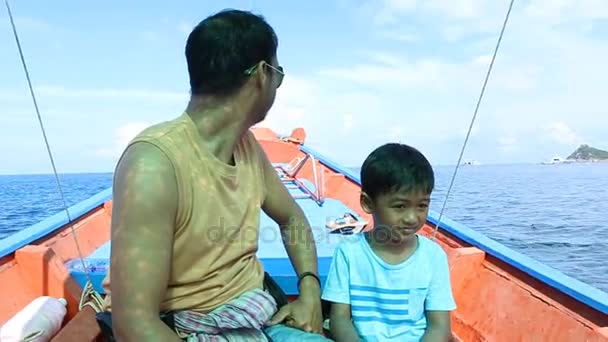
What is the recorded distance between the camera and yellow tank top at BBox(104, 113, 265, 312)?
124 cm

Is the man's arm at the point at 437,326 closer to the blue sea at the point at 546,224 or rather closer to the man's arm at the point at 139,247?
the man's arm at the point at 139,247

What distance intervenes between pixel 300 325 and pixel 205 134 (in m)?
0.66

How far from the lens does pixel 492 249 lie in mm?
2447

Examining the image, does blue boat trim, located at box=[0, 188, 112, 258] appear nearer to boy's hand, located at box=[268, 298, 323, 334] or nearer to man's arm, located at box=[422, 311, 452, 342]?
boy's hand, located at box=[268, 298, 323, 334]

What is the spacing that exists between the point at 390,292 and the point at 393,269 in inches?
2.9

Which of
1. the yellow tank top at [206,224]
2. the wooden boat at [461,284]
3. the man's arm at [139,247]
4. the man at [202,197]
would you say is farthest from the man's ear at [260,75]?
the wooden boat at [461,284]

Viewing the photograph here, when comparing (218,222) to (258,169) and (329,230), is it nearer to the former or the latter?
(258,169)

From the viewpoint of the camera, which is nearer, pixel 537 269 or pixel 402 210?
pixel 402 210

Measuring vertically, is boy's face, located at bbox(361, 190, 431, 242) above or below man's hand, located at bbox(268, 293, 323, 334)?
above

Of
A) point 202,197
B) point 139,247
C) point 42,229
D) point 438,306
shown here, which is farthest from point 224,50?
point 42,229

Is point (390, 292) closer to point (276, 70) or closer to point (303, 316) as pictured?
point (303, 316)

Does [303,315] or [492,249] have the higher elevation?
[303,315]

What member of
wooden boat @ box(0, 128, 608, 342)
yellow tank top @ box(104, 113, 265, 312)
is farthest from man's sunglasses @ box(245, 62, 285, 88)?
wooden boat @ box(0, 128, 608, 342)

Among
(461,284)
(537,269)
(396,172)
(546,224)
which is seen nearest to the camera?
(396,172)
